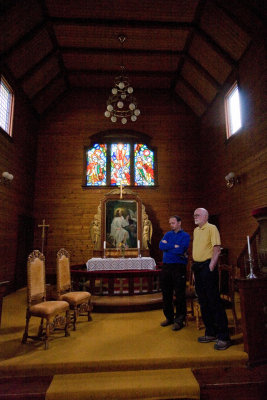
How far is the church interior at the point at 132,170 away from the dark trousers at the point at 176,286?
0.98 feet

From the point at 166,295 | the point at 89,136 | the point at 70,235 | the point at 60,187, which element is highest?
the point at 89,136

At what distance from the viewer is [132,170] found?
963 centimetres

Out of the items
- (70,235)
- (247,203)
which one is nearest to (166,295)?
(247,203)

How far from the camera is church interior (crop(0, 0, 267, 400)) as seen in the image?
9.14 feet

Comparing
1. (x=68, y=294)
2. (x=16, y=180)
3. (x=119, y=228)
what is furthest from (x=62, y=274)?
(x=16, y=180)

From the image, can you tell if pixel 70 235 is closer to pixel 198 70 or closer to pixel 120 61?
pixel 120 61

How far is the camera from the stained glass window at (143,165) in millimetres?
9609

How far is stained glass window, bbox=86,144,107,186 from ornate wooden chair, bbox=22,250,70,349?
5.60m

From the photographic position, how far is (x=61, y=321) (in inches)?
146

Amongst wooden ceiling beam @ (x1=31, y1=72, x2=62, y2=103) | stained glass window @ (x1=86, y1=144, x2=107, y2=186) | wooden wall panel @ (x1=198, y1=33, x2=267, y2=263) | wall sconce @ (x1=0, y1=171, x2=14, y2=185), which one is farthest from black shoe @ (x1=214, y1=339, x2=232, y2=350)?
wooden ceiling beam @ (x1=31, y1=72, x2=62, y2=103)

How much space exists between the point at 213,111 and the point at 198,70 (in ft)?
4.45

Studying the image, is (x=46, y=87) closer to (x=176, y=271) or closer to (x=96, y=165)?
(x=96, y=165)

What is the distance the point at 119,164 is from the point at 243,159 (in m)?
4.40

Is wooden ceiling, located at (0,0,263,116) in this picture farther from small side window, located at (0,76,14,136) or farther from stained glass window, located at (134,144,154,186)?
stained glass window, located at (134,144,154,186)
